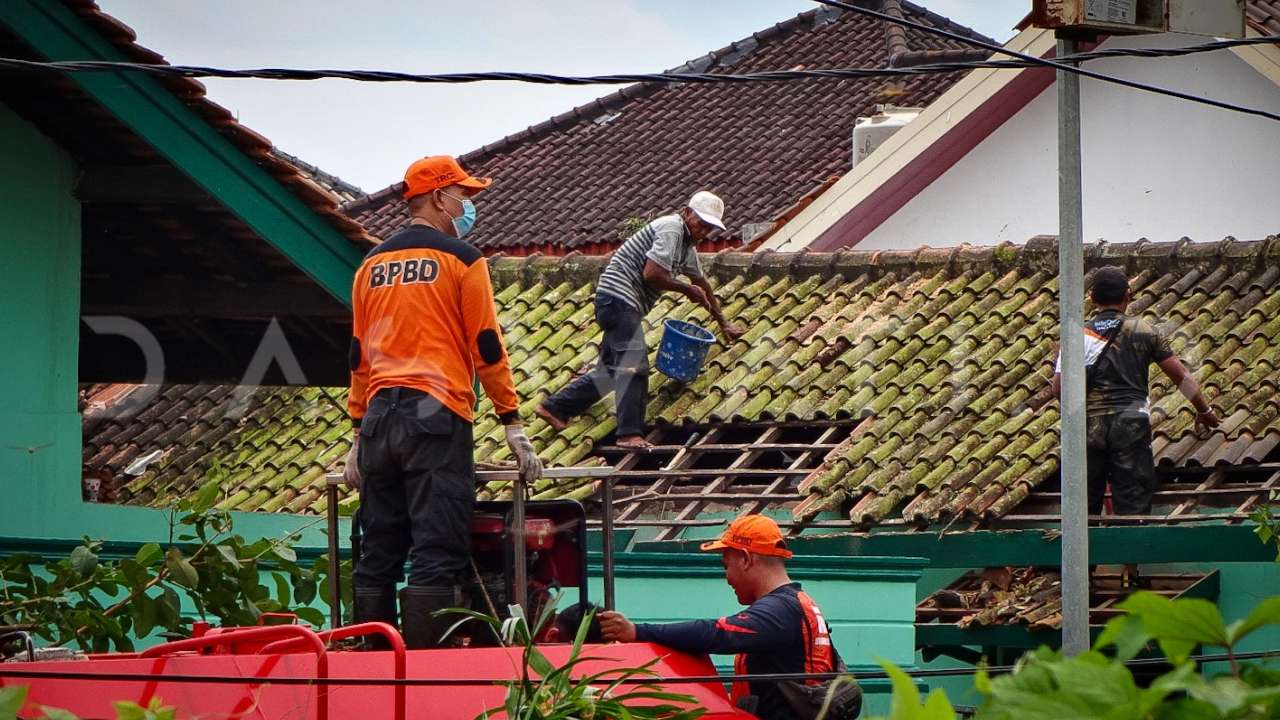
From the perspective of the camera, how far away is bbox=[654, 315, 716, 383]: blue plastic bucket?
45.7 ft

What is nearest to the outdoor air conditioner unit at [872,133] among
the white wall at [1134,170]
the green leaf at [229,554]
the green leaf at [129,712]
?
the white wall at [1134,170]

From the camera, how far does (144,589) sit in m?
7.16

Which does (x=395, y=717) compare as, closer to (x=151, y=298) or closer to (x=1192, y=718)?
(x=1192, y=718)

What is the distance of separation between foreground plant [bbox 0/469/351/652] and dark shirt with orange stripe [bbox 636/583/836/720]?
1743 mm

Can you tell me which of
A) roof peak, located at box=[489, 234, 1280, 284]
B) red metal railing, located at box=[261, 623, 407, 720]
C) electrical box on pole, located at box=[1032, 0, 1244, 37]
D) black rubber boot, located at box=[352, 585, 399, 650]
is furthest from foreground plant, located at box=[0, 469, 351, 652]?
roof peak, located at box=[489, 234, 1280, 284]

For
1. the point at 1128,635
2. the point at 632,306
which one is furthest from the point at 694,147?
the point at 1128,635

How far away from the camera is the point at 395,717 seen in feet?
18.4

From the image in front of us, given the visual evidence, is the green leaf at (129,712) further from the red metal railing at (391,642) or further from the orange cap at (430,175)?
Answer: the orange cap at (430,175)

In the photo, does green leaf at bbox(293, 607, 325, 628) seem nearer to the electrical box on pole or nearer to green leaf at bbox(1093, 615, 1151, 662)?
the electrical box on pole

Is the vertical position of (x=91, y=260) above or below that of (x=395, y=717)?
above

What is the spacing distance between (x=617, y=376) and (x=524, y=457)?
7.00 m

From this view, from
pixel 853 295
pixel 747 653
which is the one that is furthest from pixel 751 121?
pixel 747 653

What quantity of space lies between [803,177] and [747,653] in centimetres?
2107

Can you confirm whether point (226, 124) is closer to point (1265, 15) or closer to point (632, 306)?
point (632, 306)
